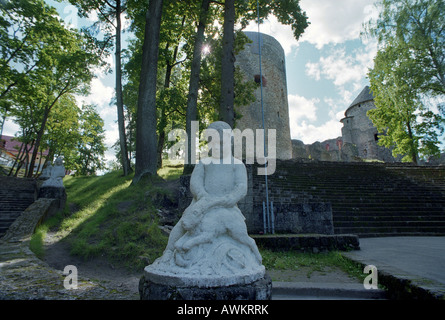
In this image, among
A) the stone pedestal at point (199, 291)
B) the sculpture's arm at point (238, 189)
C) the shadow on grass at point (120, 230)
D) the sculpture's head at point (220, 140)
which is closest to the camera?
the stone pedestal at point (199, 291)

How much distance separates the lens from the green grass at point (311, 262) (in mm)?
4326

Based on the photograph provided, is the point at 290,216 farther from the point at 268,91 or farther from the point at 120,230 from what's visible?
the point at 268,91

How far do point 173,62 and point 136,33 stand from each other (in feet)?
9.03

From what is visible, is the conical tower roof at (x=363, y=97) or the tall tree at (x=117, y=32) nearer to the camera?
the tall tree at (x=117, y=32)

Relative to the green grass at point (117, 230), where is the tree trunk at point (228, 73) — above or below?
above

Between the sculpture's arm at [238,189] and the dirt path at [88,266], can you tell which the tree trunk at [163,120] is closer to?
the dirt path at [88,266]

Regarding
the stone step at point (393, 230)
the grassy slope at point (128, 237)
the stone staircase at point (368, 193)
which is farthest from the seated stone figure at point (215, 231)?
the stone step at point (393, 230)

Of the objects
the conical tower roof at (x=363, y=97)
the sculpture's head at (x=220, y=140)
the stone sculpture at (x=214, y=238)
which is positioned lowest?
the stone sculpture at (x=214, y=238)

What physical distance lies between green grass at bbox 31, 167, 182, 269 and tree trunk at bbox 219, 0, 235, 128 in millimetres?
3315

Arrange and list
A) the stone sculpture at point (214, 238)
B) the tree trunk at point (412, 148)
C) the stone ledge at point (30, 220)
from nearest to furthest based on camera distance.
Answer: the stone sculpture at point (214, 238)
the stone ledge at point (30, 220)
the tree trunk at point (412, 148)

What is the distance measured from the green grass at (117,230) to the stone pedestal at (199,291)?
10.6 ft

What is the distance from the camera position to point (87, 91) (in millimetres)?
23812
